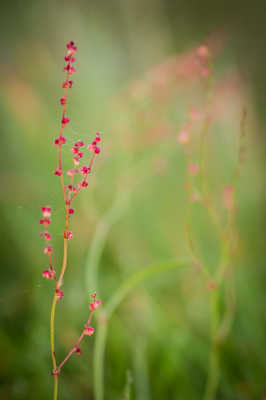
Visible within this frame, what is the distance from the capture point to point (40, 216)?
27.5 inches

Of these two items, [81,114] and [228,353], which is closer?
[228,353]

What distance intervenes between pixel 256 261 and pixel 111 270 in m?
0.28

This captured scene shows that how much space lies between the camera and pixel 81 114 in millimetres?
726

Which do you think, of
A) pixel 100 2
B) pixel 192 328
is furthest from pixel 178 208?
pixel 100 2

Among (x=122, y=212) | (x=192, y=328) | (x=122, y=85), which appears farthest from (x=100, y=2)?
(x=192, y=328)

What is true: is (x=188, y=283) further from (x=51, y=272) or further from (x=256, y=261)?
(x=51, y=272)

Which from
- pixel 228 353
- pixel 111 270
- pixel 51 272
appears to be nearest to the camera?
pixel 51 272

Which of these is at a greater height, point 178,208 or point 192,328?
point 178,208

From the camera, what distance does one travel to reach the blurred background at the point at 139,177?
2.02 feet

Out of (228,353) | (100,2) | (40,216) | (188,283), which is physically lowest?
(228,353)

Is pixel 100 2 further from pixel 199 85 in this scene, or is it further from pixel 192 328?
pixel 192 328

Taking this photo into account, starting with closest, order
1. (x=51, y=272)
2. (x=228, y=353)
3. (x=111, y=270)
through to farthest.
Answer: (x=51, y=272) < (x=228, y=353) < (x=111, y=270)

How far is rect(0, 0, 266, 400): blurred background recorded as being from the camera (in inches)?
24.3

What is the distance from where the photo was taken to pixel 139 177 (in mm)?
721
